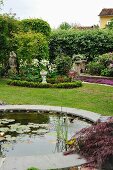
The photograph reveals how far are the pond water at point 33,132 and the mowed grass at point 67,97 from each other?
177 cm

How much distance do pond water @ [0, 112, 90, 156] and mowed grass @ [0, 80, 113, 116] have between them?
1.77 meters

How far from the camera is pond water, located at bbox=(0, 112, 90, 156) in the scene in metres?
7.57

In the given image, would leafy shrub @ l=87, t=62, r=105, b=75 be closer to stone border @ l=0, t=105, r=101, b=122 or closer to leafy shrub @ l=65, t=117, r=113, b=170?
stone border @ l=0, t=105, r=101, b=122

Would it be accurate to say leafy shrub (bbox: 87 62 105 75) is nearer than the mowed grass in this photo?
No

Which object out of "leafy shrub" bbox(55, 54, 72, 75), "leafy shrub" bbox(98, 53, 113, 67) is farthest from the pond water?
"leafy shrub" bbox(98, 53, 113, 67)

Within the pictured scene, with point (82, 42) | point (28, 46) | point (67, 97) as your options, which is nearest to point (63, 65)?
point (28, 46)

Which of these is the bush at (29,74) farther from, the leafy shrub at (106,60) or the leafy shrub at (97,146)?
the leafy shrub at (97,146)

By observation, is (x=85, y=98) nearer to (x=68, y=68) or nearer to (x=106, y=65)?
(x=68, y=68)

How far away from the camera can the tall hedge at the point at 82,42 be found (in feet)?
75.9

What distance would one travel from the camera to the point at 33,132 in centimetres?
873

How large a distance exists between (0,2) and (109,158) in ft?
52.5

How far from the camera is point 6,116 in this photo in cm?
1041

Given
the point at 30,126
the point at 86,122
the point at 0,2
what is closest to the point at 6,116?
the point at 30,126

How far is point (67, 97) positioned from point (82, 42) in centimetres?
1009
